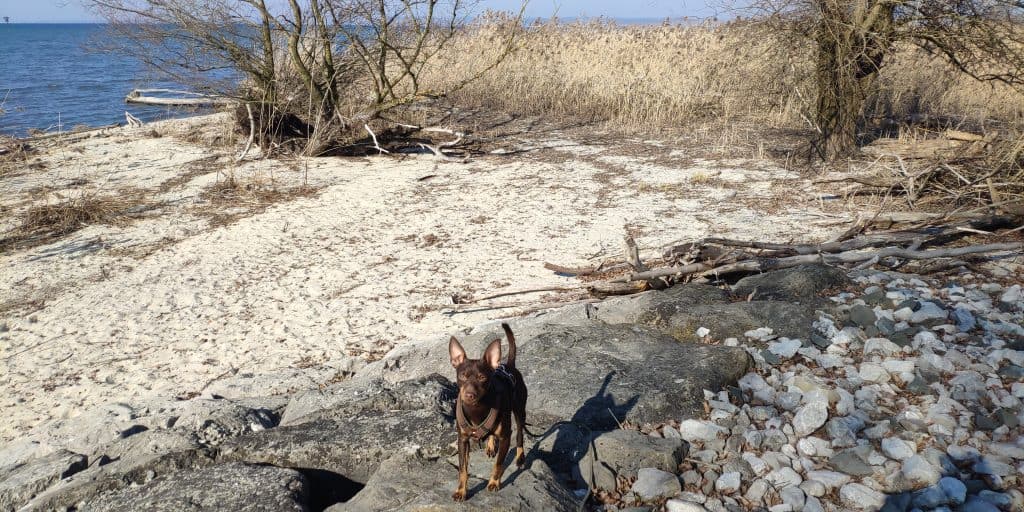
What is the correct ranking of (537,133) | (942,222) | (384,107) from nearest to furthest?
1. (942,222)
2. (384,107)
3. (537,133)

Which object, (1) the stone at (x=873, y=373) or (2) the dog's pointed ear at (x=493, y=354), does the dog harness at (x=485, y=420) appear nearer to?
(2) the dog's pointed ear at (x=493, y=354)

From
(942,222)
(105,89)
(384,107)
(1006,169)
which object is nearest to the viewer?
(942,222)

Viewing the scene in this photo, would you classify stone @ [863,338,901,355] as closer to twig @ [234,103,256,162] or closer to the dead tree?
the dead tree

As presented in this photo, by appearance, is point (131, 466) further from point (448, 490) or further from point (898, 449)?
point (898, 449)

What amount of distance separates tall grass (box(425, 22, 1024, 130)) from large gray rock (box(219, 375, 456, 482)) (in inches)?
362

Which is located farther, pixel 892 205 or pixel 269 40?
pixel 269 40

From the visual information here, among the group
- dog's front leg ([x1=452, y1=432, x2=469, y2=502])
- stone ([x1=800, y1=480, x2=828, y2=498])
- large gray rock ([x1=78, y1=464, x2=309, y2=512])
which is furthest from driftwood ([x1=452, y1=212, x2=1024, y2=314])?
large gray rock ([x1=78, y1=464, x2=309, y2=512])

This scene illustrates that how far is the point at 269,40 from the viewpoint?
1230 cm

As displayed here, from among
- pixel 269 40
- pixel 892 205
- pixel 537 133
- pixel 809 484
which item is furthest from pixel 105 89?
pixel 809 484

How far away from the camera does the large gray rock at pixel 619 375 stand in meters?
3.78

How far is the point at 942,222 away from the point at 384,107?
9.29m

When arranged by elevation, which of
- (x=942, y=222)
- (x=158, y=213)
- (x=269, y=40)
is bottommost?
(x=158, y=213)

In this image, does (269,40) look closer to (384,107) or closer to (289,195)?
(384,107)

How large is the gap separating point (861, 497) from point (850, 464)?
0.24 metres
